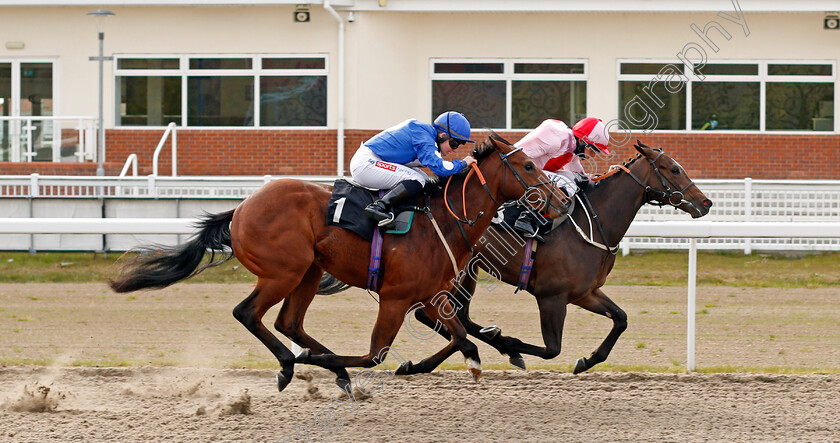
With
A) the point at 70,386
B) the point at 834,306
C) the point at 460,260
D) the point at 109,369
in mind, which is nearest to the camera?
the point at 460,260

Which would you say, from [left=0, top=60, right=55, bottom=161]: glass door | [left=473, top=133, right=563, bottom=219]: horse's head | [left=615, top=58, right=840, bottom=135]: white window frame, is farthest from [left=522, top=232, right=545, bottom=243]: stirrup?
[left=0, top=60, right=55, bottom=161]: glass door

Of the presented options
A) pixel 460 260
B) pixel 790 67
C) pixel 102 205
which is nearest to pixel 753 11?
pixel 790 67

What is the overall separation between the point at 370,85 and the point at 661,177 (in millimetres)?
8573

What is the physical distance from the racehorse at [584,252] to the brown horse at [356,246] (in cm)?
58

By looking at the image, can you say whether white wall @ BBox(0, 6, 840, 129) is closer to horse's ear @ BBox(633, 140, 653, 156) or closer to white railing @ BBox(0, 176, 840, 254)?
white railing @ BBox(0, 176, 840, 254)

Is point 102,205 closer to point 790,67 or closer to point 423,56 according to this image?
point 423,56

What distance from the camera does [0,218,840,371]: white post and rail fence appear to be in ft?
19.6

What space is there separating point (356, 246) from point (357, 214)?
0.53ft

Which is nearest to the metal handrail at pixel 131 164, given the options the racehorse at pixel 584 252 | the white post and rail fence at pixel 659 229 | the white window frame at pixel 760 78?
the white window frame at pixel 760 78

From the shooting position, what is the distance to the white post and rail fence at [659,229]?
5.98 m

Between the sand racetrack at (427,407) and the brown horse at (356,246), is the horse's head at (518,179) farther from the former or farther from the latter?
the sand racetrack at (427,407)

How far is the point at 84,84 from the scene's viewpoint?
14.3 metres

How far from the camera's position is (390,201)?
5.09 metres

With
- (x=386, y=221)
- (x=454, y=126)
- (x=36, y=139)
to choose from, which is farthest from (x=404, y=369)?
(x=36, y=139)
